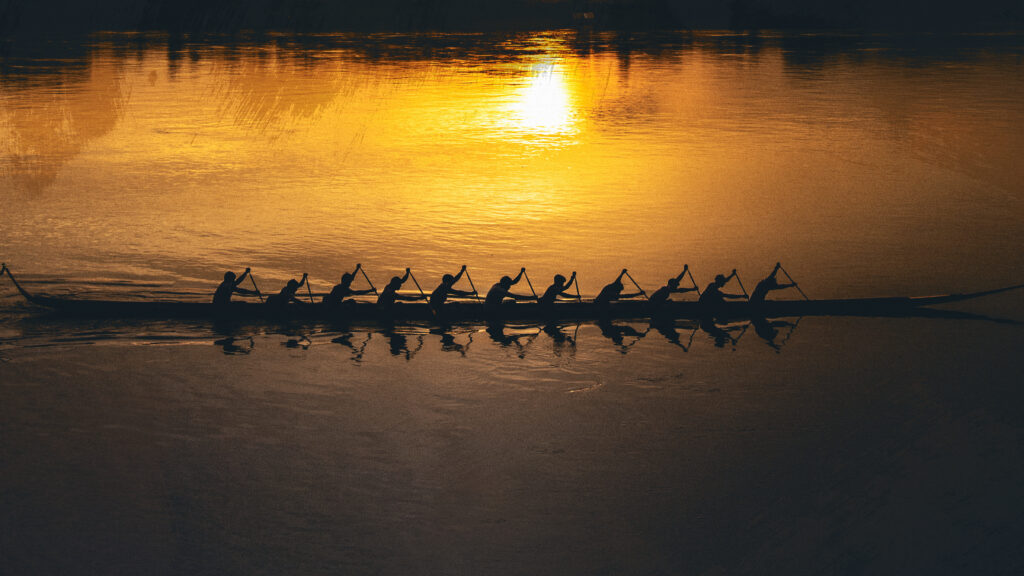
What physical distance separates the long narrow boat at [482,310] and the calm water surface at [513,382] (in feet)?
1.32

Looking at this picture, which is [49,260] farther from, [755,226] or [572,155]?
[572,155]

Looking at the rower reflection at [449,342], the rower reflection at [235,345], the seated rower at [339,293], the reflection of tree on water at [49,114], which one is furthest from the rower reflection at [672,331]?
the reflection of tree on water at [49,114]

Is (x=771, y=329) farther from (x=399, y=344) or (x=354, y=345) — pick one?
(x=354, y=345)

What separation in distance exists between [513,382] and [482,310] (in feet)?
10.7

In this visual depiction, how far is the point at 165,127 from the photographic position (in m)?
53.5

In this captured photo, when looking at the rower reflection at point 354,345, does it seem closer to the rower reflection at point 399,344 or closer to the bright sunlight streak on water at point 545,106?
the rower reflection at point 399,344

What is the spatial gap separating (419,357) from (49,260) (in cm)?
1401

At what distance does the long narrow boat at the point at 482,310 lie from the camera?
20625 mm

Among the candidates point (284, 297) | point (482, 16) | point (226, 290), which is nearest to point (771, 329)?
point (284, 297)

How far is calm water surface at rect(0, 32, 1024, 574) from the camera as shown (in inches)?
492

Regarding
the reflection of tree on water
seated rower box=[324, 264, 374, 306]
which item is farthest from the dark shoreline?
seated rower box=[324, 264, 374, 306]

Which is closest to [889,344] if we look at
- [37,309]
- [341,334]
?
[341,334]

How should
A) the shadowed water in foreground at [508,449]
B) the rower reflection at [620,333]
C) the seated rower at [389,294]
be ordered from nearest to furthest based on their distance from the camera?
the shadowed water in foreground at [508,449] < the rower reflection at [620,333] < the seated rower at [389,294]

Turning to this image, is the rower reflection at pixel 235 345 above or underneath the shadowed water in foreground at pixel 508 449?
above
